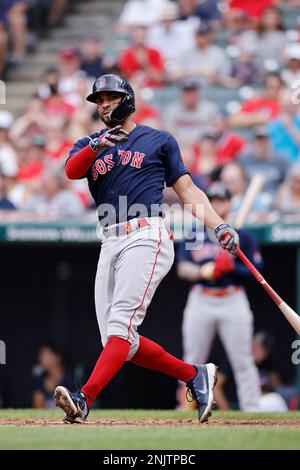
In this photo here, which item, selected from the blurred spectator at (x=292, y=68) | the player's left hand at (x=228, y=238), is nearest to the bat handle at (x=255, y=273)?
the player's left hand at (x=228, y=238)

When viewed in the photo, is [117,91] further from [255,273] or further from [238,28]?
[238,28]

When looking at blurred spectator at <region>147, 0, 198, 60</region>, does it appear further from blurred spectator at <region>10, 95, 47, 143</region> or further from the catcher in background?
the catcher in background

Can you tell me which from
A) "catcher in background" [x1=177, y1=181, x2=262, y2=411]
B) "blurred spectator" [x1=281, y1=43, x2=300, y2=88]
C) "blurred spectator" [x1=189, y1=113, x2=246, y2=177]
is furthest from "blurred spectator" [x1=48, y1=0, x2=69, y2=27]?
"catcher in background" [x1=177, y1=181, x2=262, y2=411]

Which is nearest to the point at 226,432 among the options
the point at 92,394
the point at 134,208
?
the point at 92,394

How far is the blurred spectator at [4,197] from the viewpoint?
34.1 ft

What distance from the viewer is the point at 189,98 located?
11.4 meters

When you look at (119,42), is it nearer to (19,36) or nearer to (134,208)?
(19,36)

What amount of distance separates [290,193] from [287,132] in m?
1.00

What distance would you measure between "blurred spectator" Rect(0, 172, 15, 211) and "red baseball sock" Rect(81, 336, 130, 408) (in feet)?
16.4

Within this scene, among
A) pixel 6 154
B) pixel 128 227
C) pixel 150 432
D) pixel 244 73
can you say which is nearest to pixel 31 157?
pixel 6 154

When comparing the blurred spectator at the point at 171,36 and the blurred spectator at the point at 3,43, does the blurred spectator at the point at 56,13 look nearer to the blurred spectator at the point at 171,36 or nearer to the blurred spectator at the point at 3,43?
the blurred spectator at the point at 3,43

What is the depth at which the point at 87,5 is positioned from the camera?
1532cm

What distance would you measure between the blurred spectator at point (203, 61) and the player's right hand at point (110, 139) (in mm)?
6654

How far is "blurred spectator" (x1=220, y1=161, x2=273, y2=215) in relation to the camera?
986 cm
